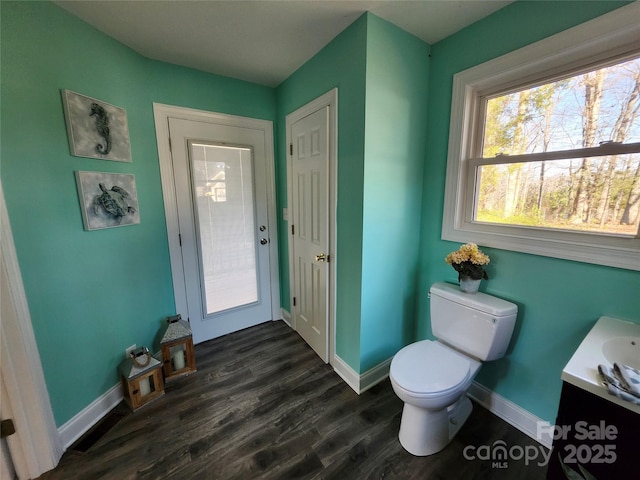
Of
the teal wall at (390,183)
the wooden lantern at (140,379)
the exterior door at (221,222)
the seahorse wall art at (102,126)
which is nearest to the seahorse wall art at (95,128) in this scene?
the seahorse wall art at (102,126)

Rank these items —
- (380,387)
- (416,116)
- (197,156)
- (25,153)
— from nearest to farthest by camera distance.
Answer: (25,153) → (416,116) → (380,387) → (197,156)

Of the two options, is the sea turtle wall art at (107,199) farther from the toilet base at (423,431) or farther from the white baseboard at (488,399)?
the toilet base at (423,431)

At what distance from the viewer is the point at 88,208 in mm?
1449

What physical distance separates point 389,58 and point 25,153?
191 cm

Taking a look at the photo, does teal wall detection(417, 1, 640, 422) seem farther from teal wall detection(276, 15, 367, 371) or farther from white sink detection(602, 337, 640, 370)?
teal wall detection(276, 15, 367, 371)

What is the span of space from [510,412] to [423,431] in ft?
1.97

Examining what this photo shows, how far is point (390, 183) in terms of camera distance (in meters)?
1.60

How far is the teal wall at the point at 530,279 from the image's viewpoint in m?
1.14

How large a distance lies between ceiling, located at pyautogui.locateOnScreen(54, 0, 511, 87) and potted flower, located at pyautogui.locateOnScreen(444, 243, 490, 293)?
1277 mm

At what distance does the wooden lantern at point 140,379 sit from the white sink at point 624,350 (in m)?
2.30

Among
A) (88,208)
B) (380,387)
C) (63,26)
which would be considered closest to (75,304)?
(88,208)

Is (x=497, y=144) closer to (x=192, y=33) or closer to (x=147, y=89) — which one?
(x=192, y=33)

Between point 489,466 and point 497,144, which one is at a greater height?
point 497,144

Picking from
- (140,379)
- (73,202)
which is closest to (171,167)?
(73,202)
